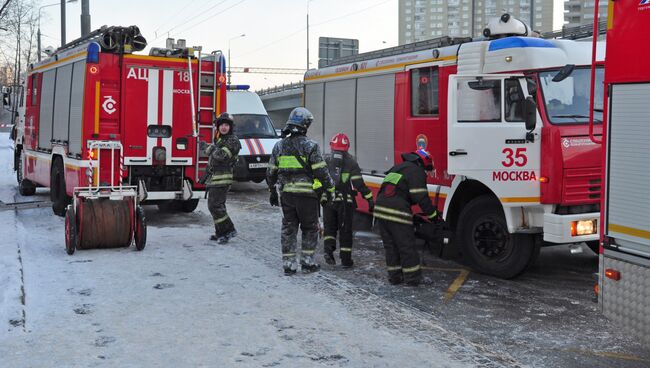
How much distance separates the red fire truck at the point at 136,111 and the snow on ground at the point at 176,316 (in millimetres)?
2440

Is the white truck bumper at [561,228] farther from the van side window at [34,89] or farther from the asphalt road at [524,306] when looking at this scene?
the van side window at [34,89]

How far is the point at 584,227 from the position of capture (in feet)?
23.9

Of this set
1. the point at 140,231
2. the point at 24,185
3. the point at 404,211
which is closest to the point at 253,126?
the point at 24,185

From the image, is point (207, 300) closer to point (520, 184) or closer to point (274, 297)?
point (274, 297)

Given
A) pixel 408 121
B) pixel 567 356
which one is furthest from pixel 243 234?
pixel 567 356

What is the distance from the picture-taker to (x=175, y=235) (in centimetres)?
1071

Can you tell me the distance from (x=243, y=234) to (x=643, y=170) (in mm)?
7284

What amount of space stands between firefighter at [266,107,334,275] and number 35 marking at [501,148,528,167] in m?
1.96

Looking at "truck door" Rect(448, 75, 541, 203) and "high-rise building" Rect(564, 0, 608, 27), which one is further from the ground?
"high-rise building" Rect(564, 0, 608, 27)

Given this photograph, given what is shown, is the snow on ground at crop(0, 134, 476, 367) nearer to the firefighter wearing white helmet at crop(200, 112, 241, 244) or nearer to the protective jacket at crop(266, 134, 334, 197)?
the firefighter wearing white helmet at crop(200, 112, 241, 244)

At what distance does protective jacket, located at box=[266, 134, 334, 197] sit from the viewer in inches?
318

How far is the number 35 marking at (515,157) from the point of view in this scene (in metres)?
7.50

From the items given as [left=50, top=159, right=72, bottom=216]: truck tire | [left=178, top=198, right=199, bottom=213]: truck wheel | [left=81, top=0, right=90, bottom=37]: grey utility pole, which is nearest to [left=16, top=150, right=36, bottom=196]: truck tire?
[left=50, top=159, right=72, bottom=216]: truck tire

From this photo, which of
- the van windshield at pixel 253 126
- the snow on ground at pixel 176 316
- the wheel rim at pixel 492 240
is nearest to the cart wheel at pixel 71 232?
the snow on ground at pixel 176 316
